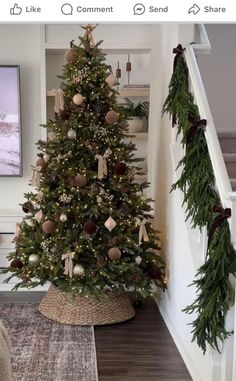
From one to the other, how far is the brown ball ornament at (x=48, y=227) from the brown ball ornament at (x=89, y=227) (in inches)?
9.5

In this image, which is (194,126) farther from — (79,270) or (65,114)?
(79,270)

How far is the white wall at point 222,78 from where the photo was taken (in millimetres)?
6133

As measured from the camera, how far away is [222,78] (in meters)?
6.17

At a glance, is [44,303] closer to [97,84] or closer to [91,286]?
[91,286]

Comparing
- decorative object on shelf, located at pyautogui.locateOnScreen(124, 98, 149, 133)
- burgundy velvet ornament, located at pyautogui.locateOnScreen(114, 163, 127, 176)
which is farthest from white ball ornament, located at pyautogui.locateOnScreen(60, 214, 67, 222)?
decorative object on shelf, located at pyautogui.locateOnScreen(124, 98, 149, 133)

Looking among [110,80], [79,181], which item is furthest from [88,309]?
[110,80]

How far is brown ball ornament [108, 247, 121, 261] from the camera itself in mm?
4324

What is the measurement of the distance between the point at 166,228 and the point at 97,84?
122 centimetres

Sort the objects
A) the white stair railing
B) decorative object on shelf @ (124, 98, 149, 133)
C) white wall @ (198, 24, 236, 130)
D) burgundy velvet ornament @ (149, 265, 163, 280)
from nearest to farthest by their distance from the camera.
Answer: the white stair railing
burgundy velvet ornament @ (149, 265, 163, 280)
decorative object on shelf @ (124, 98, 149, 133)
white wall @ (198, 24, 236, 130)

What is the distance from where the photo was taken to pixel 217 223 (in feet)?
9.92
